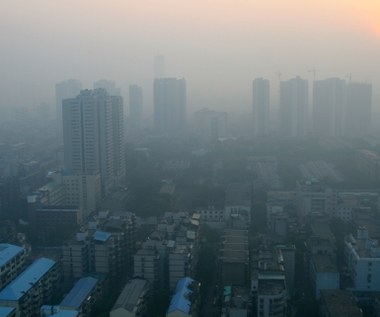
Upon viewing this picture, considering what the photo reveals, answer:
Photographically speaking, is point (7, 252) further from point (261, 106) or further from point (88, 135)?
point (261, 106)

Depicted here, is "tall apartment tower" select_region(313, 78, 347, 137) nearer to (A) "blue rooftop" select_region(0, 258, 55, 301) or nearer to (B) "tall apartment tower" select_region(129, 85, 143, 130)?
(B) "tall apartment tower" select_region(129, 85, 143, 130)

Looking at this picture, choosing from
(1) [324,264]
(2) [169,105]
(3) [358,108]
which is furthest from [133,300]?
(2) [169,105]

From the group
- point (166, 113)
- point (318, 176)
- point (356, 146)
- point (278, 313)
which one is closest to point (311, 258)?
point (278, 313)

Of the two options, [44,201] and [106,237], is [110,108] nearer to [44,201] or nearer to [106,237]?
[44,201]

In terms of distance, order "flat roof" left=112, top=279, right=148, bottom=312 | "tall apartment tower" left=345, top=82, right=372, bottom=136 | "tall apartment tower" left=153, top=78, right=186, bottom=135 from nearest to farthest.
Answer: "flat roof" left=112, top=279, right=148, bottom=312 → "tall apartment tower" left=345, top=82, right=372, bottom=136 → "tall apartment tower" left=153, top=78, right=186, bottom=135

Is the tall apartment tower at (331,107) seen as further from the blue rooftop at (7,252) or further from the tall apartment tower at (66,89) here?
the blue rooftop at (7,252)

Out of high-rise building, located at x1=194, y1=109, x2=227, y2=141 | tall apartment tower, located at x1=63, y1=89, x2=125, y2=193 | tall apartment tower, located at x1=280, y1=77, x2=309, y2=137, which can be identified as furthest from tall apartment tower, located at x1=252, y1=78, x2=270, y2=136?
tall apartment tower, located at x1=63, y1=89, x2=125, y2=193

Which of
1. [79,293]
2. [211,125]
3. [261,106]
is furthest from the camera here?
[261,106]
